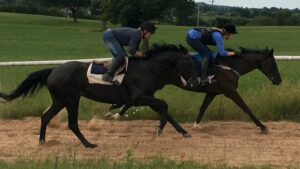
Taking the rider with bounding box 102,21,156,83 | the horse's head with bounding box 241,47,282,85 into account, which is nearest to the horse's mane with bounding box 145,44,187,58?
the rider with bounding box 102,21,156,83

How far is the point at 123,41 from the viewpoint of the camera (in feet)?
27.9

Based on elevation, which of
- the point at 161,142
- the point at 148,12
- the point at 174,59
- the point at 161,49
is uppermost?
the point at 161,49

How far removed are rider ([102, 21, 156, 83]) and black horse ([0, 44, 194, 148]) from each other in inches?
8.2

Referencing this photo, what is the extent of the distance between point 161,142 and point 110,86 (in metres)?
1.21

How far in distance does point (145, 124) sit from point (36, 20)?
216 feet

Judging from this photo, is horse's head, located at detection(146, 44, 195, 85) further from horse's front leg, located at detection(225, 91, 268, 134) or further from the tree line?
the tree line

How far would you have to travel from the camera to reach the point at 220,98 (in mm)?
10688

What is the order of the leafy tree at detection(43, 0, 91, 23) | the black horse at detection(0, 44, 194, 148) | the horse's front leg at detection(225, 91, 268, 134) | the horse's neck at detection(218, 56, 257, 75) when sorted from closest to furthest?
the black horse at detection(0, 44, 194, 148)
the horse's front leg at detection(225, 91, 268, 134)
the horse's neck at detection(218, 56, 257, 75)
the leafy tree at detection(43, 0, 91, 23)

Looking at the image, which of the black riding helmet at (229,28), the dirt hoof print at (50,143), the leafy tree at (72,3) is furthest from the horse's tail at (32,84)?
the leafy tree at (72,3)

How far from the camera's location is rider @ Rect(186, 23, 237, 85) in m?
9.16

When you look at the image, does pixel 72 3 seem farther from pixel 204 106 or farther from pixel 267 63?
pixel 267 63

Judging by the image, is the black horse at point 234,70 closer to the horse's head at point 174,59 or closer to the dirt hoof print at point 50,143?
the horse's head at point 174,59

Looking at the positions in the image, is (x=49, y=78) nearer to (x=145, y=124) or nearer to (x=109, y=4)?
(x=145, y=124)

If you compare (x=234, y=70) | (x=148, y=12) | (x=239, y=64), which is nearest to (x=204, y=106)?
(x=234, y=70)
